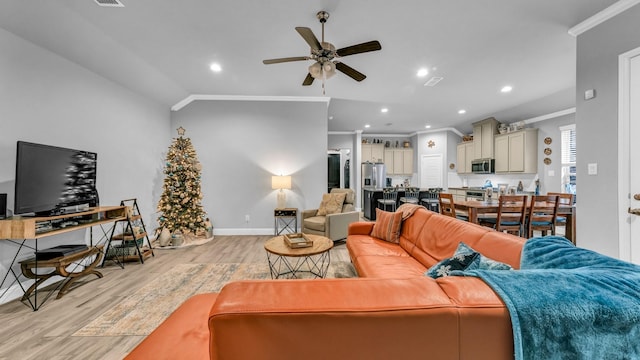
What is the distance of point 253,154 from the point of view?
16.8ft

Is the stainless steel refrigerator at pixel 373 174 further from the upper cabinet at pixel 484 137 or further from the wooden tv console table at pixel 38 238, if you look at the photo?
the wooden tv console table at pixel 38 238

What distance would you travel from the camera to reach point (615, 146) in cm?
234

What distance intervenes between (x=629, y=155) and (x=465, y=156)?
5437 millimetres

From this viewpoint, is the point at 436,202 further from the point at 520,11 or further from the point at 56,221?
the point at 56,221

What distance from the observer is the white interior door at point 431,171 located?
8.11 meters

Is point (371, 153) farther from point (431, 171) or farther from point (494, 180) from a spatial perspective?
point (494, 180)

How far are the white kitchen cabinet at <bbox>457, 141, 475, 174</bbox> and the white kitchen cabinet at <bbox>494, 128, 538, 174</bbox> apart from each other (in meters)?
0.83

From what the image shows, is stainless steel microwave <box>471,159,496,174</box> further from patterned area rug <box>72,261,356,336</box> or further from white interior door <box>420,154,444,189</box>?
patterned area rug <box>72,261,356,336</box>

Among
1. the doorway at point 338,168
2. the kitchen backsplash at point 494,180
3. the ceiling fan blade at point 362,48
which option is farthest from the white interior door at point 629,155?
the doorway at point 338,168

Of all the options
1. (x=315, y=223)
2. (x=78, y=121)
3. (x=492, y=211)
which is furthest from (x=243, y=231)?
(x=492, y=211)

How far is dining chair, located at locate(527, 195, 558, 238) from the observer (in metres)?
3.36

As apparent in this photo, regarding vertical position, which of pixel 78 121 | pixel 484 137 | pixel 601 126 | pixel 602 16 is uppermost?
pixel 602 16

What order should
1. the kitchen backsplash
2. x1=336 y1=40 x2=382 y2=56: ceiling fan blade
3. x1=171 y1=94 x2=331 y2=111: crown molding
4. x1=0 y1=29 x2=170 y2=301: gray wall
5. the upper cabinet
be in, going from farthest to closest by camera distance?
the upper cabinet, the kitchen backsplash, x1=171 y1=94 x2=331 y2=111: crown molding, x1=0 y1=29 x2=170 y2=301: gray wall, x1=336 y1=40 x2=382 y2=56: ceiling fan blade

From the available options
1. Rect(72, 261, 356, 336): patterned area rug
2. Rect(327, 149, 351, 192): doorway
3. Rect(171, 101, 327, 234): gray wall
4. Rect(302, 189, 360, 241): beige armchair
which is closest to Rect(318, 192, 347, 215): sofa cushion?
Rect(302, 189, 360, 241): beige armchair
